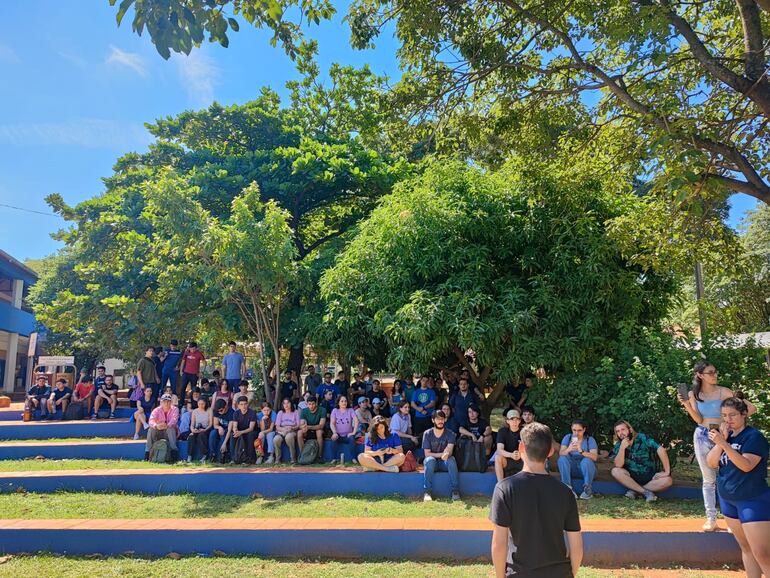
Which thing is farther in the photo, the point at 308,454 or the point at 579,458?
the point at 308,454

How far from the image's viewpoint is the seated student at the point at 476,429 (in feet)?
29.8

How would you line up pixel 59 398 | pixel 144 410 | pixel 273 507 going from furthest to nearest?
1. pixel 59 398
2. pixel 144 410
3. pixel 273 507

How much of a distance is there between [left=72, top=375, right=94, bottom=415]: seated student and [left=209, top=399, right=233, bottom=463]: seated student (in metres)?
4.56

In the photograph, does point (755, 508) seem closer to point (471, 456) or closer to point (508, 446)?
point (508, 446)

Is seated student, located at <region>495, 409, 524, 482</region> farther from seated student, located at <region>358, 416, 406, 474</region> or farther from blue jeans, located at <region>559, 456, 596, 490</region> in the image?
seated student, located at <region>358, 416, 406, 474</region>

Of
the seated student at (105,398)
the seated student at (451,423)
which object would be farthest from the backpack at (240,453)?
the seated student at (105,398)

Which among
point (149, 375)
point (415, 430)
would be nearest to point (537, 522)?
point (415, 430)

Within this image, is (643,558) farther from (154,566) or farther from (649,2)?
(649,2)

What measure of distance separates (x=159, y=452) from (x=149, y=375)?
8.21 feet

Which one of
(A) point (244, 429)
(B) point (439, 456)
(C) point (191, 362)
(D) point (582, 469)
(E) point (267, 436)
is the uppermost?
(C) point (191, 362)

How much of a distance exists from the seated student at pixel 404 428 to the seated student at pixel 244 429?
8.60ft

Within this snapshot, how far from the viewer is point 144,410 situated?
11750 mm

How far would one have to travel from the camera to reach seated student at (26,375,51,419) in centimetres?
1304

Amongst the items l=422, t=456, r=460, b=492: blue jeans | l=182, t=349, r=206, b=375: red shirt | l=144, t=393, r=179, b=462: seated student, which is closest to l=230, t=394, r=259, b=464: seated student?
l=144, t=393, r=179, b=462: seated student
